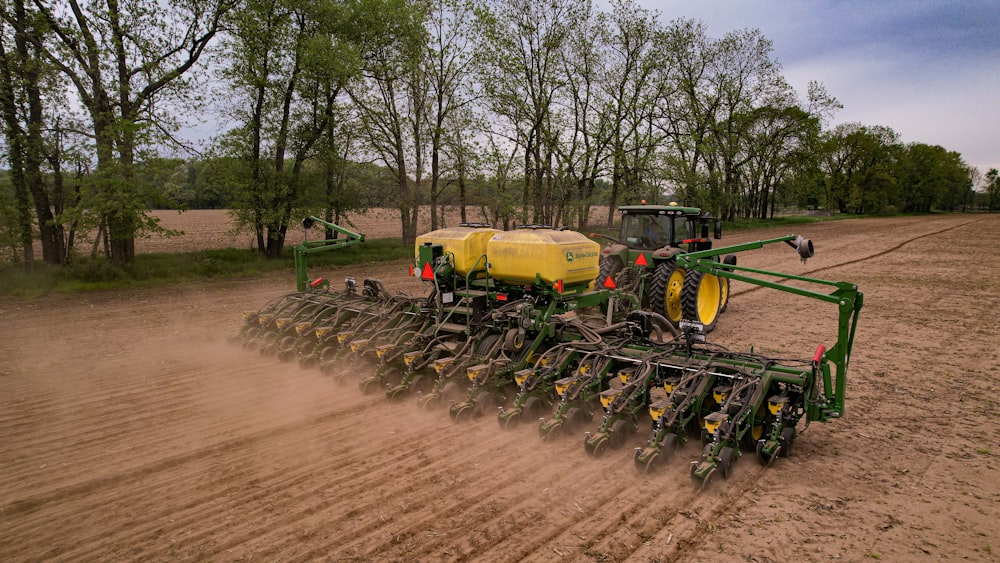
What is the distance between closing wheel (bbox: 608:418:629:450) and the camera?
501 cm

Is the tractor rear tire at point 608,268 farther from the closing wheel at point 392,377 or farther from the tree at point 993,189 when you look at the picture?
the tree at point 993,189

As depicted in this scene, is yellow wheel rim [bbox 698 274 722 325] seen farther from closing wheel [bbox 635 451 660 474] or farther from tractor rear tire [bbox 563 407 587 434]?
closing wheel [bbox 635 451 660 474]

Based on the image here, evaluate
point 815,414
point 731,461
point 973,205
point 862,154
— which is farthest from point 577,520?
point 973,205

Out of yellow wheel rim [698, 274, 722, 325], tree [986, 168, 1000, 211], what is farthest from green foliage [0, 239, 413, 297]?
tree [986, 168, 1000, 211]

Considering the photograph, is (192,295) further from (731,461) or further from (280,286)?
(731,461)

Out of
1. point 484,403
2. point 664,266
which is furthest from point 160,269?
point 664,266

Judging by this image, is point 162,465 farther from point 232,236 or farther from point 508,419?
point 232,236

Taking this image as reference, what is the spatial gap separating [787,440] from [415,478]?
123 inches

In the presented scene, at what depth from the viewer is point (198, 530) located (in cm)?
384

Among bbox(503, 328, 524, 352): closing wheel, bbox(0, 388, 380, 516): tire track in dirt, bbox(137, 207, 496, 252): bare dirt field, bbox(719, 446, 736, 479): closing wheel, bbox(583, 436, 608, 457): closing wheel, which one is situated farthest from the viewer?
bbox(137, 207, 496, 252): bare dirt field

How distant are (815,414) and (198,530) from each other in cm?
483

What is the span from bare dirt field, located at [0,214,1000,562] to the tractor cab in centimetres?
294

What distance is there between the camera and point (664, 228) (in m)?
9.88

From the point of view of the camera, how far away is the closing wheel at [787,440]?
4.86m
